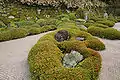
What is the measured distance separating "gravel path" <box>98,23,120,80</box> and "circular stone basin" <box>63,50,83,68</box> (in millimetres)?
741

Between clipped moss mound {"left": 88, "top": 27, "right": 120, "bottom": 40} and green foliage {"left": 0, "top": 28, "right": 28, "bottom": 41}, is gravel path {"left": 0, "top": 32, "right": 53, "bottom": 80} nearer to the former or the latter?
green foliage {"left": 0, "top": 28, "right": 28, "bottom": 41}

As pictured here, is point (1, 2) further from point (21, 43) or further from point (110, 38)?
point (110, 38)

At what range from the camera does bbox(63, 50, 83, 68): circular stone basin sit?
616cm

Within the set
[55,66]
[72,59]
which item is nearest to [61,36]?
[72,59]

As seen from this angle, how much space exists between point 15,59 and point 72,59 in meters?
1.98

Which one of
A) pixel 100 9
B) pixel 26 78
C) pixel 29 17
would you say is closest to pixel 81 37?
pixel 26 78

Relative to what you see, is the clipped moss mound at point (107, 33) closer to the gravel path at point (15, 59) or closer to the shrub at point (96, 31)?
the shrub at point (96, 31)

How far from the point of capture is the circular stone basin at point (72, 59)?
616 centimetres

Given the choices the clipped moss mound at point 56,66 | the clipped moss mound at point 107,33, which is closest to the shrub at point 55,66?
the clipped moss mound at point 56,66

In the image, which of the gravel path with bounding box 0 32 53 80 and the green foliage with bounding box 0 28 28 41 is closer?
Answer: the gravel path with bounding box 0 32 53 80

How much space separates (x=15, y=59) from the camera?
24.0 ft

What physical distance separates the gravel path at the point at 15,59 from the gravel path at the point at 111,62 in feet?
6.98

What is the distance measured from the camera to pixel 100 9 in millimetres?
18859

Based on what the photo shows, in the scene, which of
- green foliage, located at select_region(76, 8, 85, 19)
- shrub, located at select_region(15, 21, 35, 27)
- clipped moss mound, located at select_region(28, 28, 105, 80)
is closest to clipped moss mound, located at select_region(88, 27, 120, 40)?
shrub, located at select_region(15, 21, 35, 27)
